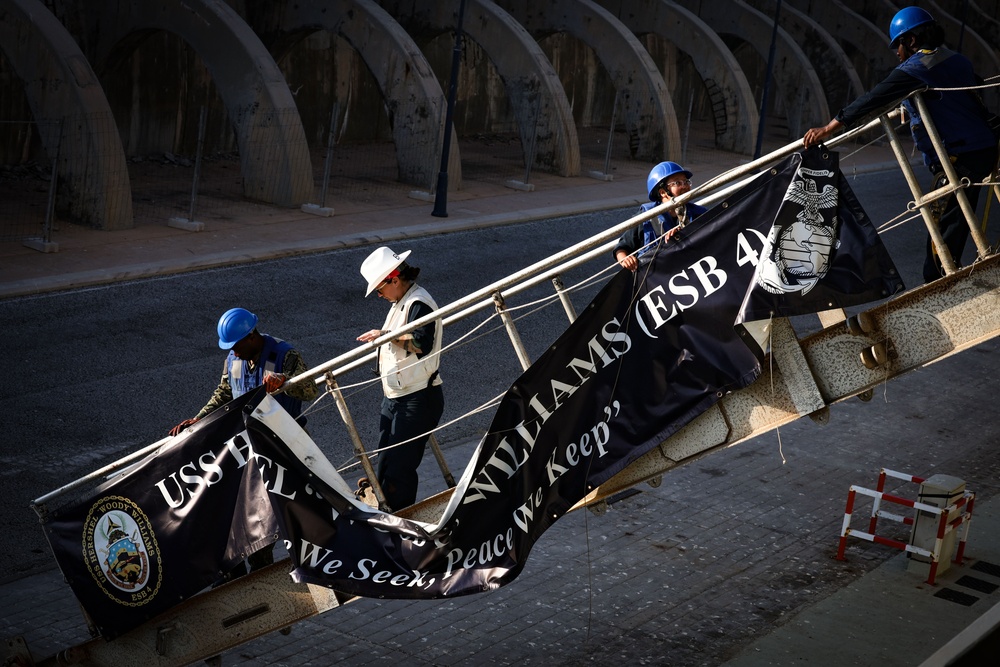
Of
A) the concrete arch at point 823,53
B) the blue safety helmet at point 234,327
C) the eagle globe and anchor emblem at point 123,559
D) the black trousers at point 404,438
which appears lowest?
the eagle globe and anchor emblem at point 123,559

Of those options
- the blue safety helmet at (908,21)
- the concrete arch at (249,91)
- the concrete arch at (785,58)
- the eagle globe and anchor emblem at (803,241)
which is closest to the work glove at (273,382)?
the eagle globe and anchor emblem at (803,241)

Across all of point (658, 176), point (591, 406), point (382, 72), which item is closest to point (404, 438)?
point (591, 406)

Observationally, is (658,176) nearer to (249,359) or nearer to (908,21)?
(908,21)

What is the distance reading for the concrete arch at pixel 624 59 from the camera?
104ft

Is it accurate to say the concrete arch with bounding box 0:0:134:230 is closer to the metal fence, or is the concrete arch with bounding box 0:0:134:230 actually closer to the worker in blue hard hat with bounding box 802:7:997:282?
the metal fence

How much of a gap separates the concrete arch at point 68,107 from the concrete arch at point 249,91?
10.3 ft

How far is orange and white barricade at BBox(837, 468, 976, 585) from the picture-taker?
425 inches

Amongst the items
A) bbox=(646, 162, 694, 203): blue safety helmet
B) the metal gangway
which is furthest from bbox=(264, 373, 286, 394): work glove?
bbox=(646, 162, 694, 203): blue safety helmet

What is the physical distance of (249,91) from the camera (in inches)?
926

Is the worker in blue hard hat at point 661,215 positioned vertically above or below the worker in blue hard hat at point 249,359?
above

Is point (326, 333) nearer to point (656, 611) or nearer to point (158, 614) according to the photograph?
point (656, 611)

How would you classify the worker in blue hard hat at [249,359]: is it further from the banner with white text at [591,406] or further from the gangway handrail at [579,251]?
the banner with white text at [591,406]

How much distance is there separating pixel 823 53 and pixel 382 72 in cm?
1858

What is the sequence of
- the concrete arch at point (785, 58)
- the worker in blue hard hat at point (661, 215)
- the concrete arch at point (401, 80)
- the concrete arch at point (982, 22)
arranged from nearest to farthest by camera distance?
1. the worker in blue hard hat at point (661, 215)
2. the concrete arch at point (401, 80)
3. the concrete arch at point (785, 58)
4. the concrete arch at point (982, 22)
